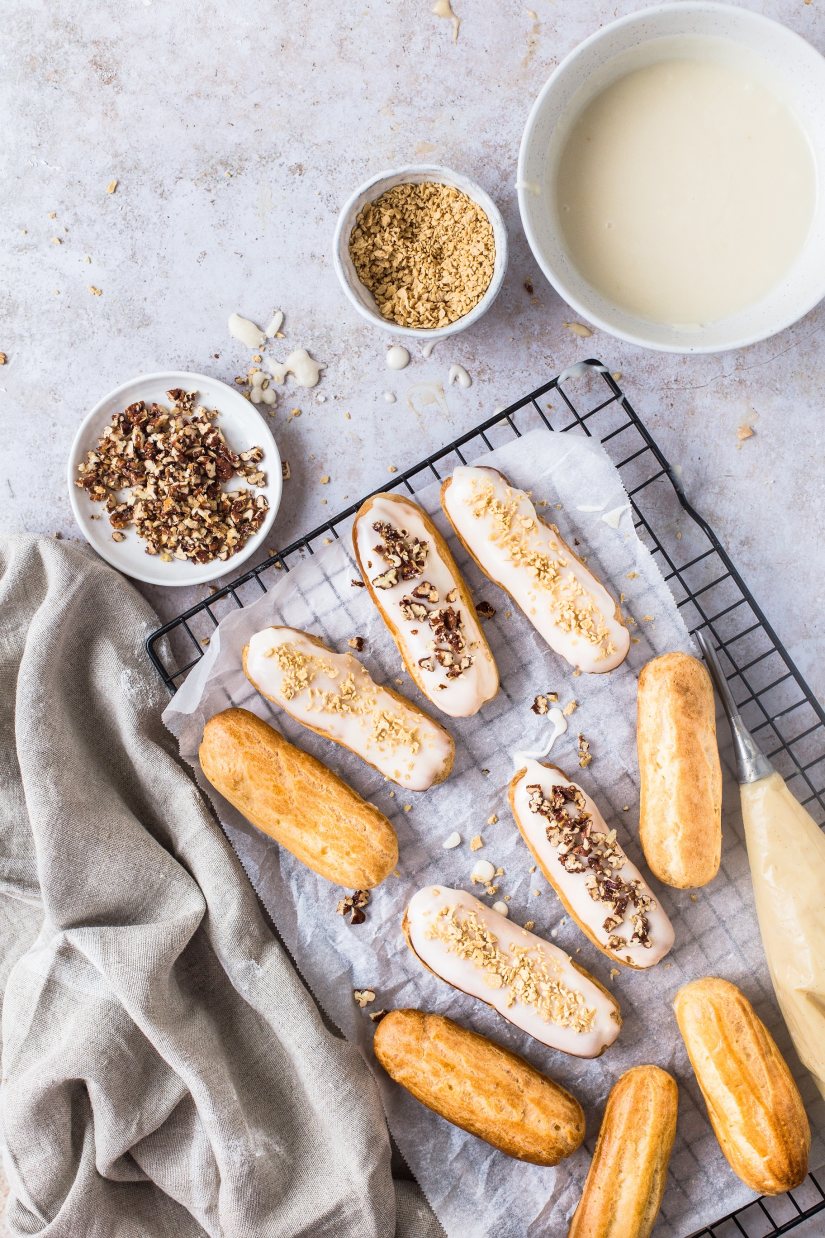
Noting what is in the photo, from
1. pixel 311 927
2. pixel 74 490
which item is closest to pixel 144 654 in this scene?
pixel 74 490

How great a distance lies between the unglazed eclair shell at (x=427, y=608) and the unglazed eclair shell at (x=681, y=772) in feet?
1.12

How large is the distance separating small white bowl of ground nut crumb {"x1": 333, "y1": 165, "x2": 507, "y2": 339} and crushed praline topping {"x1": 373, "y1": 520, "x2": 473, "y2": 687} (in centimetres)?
46

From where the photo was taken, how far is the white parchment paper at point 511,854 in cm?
221

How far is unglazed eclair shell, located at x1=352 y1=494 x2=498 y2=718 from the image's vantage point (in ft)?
7.03

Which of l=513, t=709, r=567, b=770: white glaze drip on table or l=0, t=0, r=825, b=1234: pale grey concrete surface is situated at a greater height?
l=0, t=0, r=825, b=1234: pale grey concrete surface

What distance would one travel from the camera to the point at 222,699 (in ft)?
7.37

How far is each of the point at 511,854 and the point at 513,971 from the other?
240 mm

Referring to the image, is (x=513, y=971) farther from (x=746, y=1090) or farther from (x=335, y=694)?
(x=335, y=694)

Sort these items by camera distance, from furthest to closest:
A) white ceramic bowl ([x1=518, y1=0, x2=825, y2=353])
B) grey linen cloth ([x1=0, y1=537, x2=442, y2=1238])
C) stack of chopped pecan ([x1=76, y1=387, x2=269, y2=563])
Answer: stack of chopped pecan ([x1=76, y1=387, x2=269, y2=563])
grey linen cloth ([x1=0, y1=537, x2=442, y2=1238])
white ceramic bowl ([x1=518, y1=0, x2=825, y2=353])

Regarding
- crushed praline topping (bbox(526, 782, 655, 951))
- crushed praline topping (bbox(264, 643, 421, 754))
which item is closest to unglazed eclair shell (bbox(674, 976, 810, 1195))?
crushed praline topping (bbox(526, 782, 655, 951))

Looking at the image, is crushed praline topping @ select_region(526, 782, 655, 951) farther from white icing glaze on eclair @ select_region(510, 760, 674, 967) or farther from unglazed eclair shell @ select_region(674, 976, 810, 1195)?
unglazed eclair shell @ select_region(674, 976, 810, 1195)

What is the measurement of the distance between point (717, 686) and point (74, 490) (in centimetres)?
147

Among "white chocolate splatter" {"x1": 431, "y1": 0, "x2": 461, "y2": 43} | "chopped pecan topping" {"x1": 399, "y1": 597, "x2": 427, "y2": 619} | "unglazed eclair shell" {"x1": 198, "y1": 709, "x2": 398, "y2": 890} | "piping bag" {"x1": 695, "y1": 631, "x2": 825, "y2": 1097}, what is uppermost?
"white chocolate splatter" {"x1": 431, "y1": 0, "x2": 461, "y2": 43}

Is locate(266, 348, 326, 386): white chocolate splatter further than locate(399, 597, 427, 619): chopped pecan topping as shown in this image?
Yes
